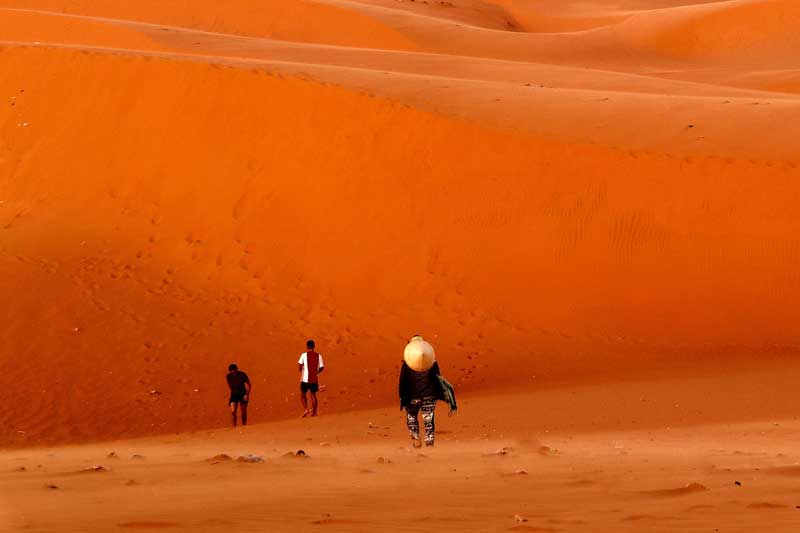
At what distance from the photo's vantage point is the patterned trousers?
37.5 feet

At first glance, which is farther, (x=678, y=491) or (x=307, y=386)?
(x=307, y=386)

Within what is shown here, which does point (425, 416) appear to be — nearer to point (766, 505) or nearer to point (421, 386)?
point (421, 386)

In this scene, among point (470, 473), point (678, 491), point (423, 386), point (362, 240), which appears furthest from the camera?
point (362, 240)

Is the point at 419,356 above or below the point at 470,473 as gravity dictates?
above

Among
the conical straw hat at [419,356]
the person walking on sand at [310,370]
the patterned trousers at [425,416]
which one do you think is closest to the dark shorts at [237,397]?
the person walking on sand at [310,370]

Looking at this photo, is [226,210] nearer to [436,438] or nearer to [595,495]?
[436,438]

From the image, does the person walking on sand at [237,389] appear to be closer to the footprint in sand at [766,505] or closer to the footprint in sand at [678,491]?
the footprint in sand at [678,491]

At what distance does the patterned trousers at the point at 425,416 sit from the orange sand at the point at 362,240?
1360 millimetres

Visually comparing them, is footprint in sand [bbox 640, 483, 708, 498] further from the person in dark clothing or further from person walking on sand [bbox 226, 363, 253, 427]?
person walking on sand [bbox 226, 363, 253, 427]

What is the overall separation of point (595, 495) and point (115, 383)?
1000 cm

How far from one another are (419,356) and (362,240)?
8.69 meters

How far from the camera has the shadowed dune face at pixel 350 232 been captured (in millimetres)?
16969

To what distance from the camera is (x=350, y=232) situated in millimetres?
19953

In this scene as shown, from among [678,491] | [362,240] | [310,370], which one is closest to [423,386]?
[310,370]
